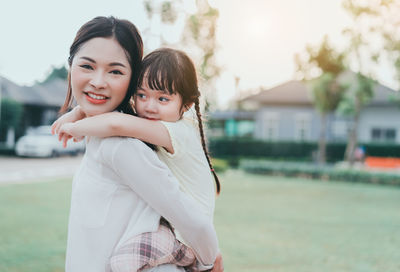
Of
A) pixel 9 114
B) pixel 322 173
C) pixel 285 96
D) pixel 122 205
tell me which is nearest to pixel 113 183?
pixel 122 205

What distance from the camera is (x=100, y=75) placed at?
1.50m

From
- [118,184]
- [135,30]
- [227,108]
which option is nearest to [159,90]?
[135,30]

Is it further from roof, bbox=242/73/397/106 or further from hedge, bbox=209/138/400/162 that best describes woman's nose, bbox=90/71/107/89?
roof, bbox=242/73/397/106

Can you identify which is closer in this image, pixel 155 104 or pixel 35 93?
pixel 155 104

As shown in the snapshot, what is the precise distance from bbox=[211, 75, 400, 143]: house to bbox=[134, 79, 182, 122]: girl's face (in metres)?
27.4

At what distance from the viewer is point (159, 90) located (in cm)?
155

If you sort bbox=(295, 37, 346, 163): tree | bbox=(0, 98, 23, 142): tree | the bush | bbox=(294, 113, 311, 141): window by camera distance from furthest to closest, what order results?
bbox=(294, 113, 311, 141): window < bbox=(0, 98, 23, 142): tree < bbox=(295, 37, 346, 163): tree < the bush

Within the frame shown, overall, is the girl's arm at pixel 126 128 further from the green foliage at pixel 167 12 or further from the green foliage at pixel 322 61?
the green foliage at pixel 322 61

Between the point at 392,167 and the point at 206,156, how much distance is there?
847 inches

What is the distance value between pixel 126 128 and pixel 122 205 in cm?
24

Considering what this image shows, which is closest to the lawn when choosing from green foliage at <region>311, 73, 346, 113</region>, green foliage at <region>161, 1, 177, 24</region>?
green foliage at <region>161, 1, 177, 24</region>

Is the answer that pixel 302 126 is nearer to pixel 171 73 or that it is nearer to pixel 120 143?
pixel 171 73

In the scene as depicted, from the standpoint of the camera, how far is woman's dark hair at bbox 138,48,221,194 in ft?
5.03

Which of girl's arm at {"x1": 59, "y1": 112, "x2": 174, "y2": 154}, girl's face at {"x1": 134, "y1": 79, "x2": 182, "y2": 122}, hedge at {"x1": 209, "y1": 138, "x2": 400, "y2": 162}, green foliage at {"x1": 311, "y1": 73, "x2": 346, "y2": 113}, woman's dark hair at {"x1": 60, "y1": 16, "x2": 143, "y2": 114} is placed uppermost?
woman's dark hair at {"x1": 60, "y1": 16, "x2": 143, "y2": 114}
